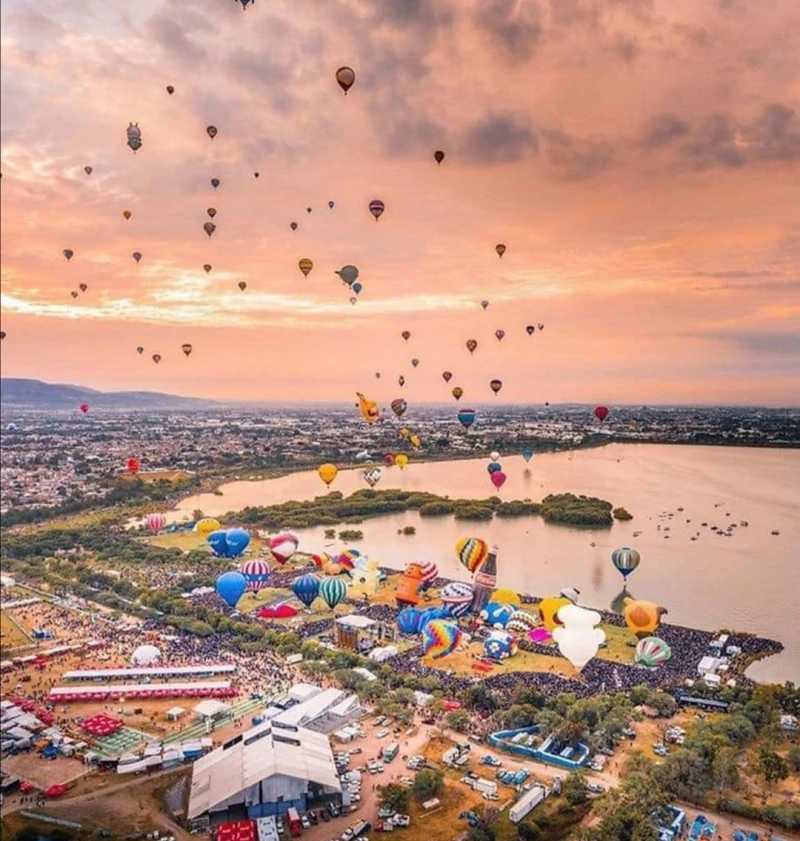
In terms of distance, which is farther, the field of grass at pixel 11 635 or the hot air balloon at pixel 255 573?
the hot air balloon at pixel 255 573

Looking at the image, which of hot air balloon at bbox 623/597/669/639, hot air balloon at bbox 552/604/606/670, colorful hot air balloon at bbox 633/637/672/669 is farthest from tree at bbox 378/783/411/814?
hot air balloon at bbox 623/597/669/639

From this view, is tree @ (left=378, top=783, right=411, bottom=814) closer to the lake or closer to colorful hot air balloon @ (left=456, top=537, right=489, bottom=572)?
the lake

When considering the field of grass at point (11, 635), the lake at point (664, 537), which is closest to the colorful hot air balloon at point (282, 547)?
the lake at point (664, 537)

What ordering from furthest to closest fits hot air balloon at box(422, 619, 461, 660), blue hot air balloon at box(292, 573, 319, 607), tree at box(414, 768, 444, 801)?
blue hot air balloon at box(292, 573, 319, 607), hot air balloon at box(422, 619, 461, 660), tree at box(414, 768, 444, 801)

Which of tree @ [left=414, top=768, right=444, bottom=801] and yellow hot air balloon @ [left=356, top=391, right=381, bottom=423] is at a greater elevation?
yellow hot air balloon @ [left=356, top=391, right=381, bottom=423]

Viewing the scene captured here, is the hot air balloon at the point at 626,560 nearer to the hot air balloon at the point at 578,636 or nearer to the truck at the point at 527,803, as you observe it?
the hot air balloon at the point at 578,636

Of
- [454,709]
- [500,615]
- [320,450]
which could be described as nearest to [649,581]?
[500,615]

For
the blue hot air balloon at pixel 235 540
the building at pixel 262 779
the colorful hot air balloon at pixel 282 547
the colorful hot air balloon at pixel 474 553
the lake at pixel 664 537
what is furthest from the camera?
the colorful hot air balloon at pixel 282 547
